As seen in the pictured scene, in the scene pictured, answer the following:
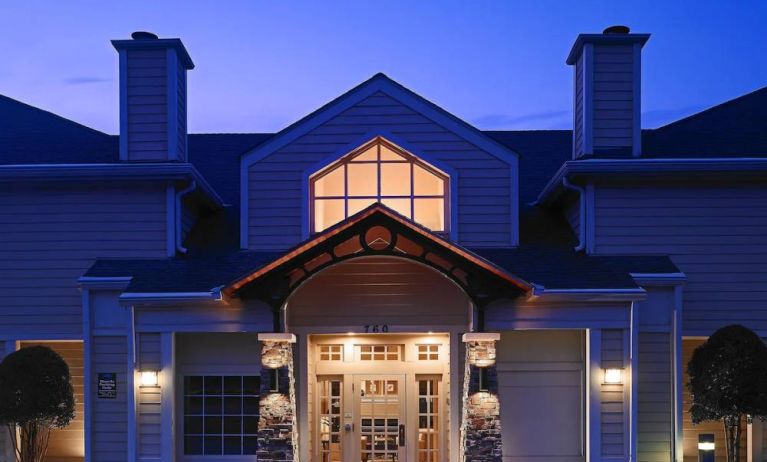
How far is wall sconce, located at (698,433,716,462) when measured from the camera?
1110 centimetres

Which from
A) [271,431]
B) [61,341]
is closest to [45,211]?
[61,341]

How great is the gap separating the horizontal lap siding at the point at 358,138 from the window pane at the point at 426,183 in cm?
34

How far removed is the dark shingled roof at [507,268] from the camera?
33.7 ft

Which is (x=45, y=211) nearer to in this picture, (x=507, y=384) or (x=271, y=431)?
(x=271, y=431)

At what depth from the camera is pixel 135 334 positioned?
10438 mm

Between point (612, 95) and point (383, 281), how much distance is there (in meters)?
5.18

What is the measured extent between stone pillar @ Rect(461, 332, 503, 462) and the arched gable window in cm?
248

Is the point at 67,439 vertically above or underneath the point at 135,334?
underneath

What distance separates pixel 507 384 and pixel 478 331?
1781 millimetres

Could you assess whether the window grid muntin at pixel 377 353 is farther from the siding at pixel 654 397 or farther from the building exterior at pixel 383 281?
the siding at pixel 654 397

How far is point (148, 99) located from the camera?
11.8m

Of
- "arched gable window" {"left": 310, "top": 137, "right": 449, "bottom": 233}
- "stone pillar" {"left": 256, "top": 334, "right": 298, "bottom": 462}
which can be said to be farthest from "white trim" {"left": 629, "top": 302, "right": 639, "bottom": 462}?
"stone pillar" {"left": 256, "top": 334, "right": 298, "bottom": 462}

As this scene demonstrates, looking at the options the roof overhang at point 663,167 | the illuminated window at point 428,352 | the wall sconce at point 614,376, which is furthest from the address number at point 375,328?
the roof overhang at point 663,167

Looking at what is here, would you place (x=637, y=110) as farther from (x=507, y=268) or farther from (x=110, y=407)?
(x=110, y=407)
